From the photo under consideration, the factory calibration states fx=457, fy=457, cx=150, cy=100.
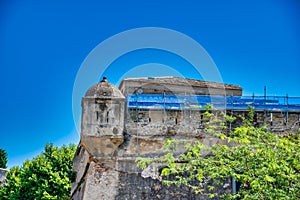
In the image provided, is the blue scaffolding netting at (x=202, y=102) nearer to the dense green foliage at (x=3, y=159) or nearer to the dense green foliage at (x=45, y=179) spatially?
the dense green foliage at (x=45, y=179)

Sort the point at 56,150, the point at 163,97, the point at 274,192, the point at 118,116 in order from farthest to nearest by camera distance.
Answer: the point at 56,150 < the point at 163,97 < the point at 118,116 < the point at 274,192

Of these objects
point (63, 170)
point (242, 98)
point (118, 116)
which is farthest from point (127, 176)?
point (63, 170)

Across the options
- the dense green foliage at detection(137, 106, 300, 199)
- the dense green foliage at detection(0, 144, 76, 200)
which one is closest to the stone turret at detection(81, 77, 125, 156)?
the dense green foliage at detection(137, 106, 300, 199)

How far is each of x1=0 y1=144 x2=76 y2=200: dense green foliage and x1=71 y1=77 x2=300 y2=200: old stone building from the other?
10369 millimetres

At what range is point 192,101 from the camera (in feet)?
52.4

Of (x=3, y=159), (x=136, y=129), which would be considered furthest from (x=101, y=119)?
(x=3, y=159)

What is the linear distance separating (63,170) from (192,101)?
44.1 ft

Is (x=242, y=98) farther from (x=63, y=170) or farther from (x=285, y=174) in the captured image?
(x=63, y=170)

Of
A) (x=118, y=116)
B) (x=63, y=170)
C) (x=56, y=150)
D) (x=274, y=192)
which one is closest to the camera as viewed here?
(x=274, y=192)

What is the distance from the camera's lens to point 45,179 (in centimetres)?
2628

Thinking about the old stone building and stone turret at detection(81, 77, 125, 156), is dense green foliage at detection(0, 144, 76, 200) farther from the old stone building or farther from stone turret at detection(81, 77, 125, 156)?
stone turret at detection(81, 77, 125, 156)

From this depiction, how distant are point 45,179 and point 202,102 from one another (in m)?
13.8

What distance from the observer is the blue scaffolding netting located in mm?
15289

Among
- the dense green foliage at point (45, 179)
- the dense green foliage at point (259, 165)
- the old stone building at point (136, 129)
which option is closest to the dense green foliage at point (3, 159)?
the dense green foliage at point (45, 179)
